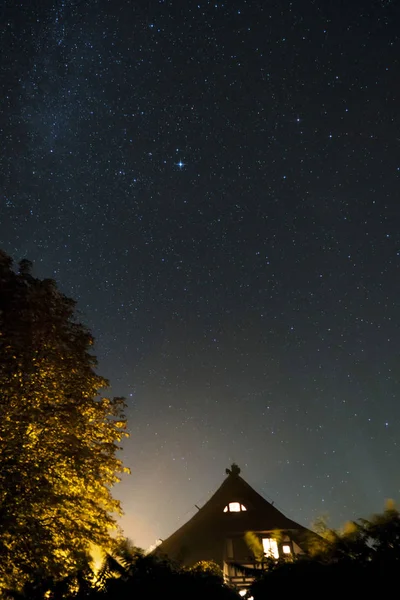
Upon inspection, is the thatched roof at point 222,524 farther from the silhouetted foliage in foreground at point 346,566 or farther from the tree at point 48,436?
the silhouetted foliage in foreground at point 346,566

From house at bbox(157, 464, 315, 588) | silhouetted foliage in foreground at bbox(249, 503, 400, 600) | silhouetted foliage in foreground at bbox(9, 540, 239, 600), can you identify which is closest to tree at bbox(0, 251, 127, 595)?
silhouetted foliage in foreground at bbox(9, 540, 239, 600)

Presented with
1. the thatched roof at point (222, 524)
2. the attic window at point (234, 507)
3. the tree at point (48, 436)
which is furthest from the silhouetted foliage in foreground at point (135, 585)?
the attic window at point (234, 507)

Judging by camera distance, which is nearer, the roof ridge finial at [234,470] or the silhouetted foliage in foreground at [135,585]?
the silhouetted foliage in foreground at [135,585]

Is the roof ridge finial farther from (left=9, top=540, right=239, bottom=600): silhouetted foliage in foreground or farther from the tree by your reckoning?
(left=9, top=540, right=239, bottom=600): silhouetted foliage in foreground

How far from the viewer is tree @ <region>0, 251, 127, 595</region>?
995cm

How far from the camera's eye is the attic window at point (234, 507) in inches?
1229

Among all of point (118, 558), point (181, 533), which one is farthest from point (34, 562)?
point (181, 533)

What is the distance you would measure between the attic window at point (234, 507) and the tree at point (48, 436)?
20.8 meters

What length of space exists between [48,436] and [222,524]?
23.6 meters

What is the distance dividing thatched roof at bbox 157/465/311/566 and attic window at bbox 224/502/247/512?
21 centimetres

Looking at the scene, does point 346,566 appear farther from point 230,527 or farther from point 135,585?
point 230,527

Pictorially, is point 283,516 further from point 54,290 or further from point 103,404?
point 54,290

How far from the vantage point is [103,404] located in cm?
1362

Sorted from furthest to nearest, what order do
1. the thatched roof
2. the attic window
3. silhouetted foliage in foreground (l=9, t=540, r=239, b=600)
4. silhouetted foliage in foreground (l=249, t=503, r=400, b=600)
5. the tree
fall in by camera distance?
the attic window < the thatched roof < the tree < silhouetted foliage in foreground (l=9, t=540, r=239, b=600) < silhouetted foliage in foreground (l=249, t=503, r=400, b=600)
